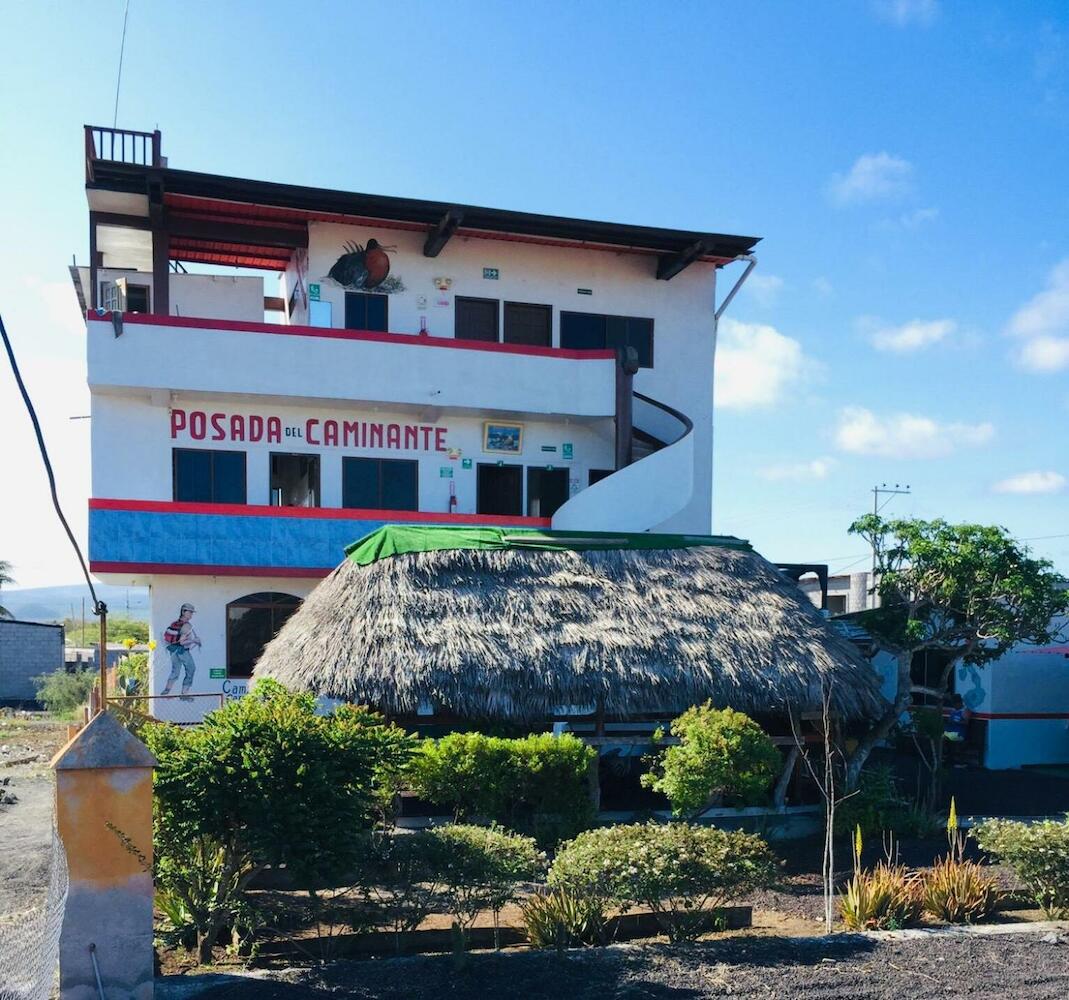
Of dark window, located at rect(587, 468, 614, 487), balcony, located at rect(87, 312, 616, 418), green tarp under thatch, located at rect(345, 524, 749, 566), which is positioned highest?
balcony, located at rect(87, 312, 616, 418)

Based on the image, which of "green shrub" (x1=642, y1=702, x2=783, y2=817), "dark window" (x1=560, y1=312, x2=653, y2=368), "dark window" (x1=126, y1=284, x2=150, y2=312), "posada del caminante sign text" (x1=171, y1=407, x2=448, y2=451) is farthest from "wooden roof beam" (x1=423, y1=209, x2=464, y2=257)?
"green shrub" (x1=642, y1=702, x2=783, y2=817)

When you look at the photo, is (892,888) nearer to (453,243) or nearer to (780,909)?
(780,909)

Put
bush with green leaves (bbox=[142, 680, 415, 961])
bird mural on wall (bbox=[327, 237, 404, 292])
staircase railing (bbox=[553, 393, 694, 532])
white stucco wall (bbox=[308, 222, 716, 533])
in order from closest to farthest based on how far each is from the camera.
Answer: bush with green leaves (bbox=[142, 680, 415, 961]), staircase railing (bbox=[553, 393, 694, 532]), bird mural on wall (bbox=[327, 237, 404, 292]), white stucco wall (bbox=[308, 222, 716, 533])

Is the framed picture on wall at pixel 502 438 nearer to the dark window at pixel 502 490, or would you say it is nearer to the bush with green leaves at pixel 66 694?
the dark window at pixel 502 490

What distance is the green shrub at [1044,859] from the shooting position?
889 cm

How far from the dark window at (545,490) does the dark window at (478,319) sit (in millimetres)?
2988

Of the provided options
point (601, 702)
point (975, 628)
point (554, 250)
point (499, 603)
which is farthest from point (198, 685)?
point (975, 628)

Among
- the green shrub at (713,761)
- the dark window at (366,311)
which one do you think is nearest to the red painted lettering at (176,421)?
the dark window at (366,311)

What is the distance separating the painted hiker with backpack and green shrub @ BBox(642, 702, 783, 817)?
10492 millimetres

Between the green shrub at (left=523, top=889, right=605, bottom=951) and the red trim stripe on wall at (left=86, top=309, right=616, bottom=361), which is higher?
the red trim stripe on wall at (left=86, top=309, right=616, bottom=361)

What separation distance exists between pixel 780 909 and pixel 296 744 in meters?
4.99

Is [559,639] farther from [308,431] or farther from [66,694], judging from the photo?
[66,694]

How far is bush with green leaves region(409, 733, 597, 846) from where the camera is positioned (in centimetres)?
1115

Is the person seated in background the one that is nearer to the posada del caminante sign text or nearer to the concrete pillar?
the posada del caminante sign text
